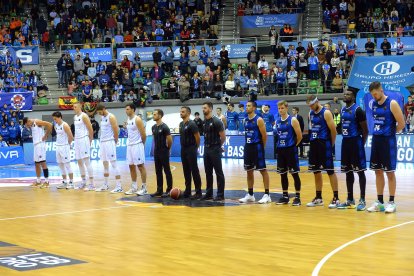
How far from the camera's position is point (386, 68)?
3294 centimetres

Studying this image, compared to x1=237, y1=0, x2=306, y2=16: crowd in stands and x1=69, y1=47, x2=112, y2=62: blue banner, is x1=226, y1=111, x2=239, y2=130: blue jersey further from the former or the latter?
x1=237, y1=0, x2=306, y2=16: crowd in stands

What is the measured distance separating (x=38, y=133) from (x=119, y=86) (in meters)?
16.5

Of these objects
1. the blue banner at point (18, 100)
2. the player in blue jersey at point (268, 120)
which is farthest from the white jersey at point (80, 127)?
the blue banner at point (18, 100)

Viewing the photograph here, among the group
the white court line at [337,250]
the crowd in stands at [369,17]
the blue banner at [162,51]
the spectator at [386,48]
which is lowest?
the white court line at [337,250]

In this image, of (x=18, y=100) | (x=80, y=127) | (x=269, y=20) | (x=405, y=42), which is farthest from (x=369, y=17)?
(x=80, y=127)

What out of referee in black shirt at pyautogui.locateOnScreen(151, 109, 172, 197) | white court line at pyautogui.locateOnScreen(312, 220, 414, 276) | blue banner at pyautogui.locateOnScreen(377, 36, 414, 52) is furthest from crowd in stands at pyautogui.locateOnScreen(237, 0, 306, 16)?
white court line at pyautogui.locateOnScreen(312, 220, 414, 276)

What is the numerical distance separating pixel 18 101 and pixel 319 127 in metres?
23.3

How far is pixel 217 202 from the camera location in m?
15.9

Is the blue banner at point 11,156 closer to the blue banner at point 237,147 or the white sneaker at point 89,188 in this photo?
the blue banner at point 237,147

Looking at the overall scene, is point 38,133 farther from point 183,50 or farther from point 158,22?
point 158,22

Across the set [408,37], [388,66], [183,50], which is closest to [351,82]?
[388,66]

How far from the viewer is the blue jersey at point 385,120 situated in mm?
13250

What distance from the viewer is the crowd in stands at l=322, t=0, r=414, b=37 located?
37.3 metres

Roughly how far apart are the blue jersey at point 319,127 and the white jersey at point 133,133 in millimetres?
5067
